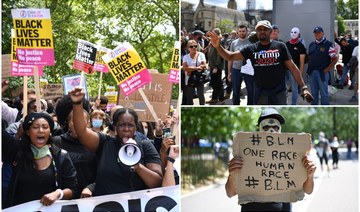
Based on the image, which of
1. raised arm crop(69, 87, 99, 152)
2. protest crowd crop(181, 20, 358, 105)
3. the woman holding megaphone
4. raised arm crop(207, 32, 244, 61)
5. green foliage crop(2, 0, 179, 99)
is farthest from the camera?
green foliage crop(2, 0, 179, 99)

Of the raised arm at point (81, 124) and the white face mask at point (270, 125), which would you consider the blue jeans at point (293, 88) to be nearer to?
the white face mask at point (270, 125)

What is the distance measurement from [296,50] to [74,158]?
351 cm

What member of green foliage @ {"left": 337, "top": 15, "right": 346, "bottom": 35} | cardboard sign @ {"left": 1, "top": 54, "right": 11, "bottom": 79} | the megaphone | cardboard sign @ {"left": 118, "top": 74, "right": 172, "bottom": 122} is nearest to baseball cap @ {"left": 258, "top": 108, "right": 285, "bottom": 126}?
the megaphone

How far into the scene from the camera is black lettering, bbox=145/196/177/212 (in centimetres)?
732

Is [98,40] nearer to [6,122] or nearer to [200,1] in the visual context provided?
[200,1]

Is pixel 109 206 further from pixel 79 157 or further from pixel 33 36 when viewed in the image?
pixel 33 36

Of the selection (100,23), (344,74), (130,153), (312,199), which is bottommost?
(312,199)

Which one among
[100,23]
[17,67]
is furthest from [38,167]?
[100,23]

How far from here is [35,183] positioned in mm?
6492

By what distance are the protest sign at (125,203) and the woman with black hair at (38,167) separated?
0.37 ft

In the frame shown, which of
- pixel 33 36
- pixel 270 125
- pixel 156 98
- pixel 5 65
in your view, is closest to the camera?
pixel 270 125

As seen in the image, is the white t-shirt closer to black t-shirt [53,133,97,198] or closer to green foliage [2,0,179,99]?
black t-shirt [53,133,97,198]

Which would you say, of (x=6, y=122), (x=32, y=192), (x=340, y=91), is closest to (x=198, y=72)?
(x=340, y=91)

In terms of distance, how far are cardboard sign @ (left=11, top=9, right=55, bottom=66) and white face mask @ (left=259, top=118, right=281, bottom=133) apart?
8.90 ft
